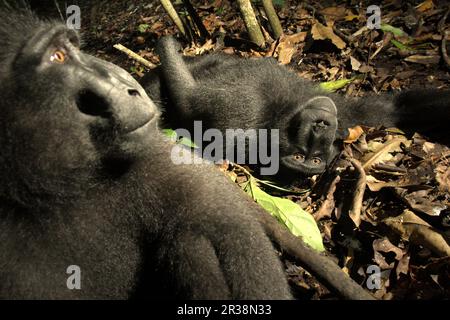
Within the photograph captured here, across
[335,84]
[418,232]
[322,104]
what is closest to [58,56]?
[418,232]

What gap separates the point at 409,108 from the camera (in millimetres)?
5430

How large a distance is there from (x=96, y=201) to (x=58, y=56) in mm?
992

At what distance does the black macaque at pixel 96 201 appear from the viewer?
288 cm

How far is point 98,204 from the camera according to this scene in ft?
10.6

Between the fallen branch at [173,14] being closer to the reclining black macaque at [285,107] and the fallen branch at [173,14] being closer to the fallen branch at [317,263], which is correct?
the reclining black macaque at [285,107]

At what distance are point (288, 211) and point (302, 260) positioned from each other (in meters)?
1.06

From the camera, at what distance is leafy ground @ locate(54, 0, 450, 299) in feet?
12.3

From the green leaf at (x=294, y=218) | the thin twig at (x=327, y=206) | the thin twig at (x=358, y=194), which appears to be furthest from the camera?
the thin twig at (x=327, y=206)

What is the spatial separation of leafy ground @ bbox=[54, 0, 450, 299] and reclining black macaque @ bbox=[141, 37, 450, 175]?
26cm

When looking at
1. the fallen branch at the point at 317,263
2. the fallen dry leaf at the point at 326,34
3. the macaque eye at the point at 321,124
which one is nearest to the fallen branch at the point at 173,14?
the fallen dry leaf at the point at 326,34

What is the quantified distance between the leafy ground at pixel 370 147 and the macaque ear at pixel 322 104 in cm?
38

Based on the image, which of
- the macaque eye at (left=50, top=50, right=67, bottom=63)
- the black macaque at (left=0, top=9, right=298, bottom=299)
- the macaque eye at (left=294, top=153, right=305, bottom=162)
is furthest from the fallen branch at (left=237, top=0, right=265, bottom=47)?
the macaque eye at (left=50, top=50, right=67, bottom=63)
